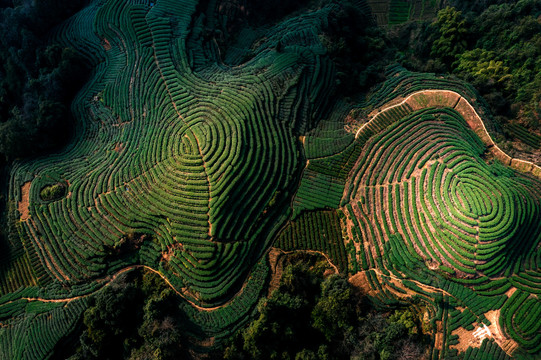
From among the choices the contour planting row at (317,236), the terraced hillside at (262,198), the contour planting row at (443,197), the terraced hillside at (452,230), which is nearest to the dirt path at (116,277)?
the terraced hillside at (262,198)

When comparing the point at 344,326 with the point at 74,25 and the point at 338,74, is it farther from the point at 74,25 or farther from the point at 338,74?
the point at 74,25

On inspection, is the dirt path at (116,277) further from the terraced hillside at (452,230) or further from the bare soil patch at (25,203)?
the terraced hillside at (452,230)

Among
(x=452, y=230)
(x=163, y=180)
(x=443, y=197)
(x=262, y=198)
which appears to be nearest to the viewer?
(x=452, y=230)

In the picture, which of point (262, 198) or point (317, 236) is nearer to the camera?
point (317, 236)

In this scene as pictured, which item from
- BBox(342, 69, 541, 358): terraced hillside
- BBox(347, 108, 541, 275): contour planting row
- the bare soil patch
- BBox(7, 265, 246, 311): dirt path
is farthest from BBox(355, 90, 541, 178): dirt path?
the bare soil patch

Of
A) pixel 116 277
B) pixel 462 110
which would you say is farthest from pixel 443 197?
pixel 116 277

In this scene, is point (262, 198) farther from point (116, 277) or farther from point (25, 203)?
point (25, 203)

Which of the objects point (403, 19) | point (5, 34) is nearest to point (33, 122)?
point (5, 34)
